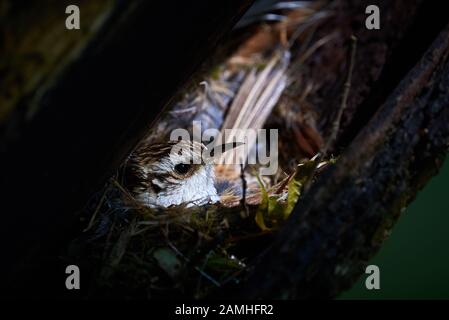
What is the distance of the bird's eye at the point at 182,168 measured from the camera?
329cm

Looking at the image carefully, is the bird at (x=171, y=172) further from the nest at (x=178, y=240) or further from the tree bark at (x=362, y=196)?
the tree bark at (x=362, y=196)

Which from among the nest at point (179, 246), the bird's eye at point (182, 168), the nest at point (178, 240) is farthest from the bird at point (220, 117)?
the nest at point (179, 246)

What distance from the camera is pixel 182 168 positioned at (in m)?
3.32

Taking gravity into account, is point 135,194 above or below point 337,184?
above

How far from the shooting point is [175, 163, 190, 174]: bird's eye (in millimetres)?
3291

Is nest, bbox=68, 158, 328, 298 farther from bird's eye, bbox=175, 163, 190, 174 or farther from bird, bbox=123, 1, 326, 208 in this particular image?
bird's eye, bbox=175, 163, 190, 174

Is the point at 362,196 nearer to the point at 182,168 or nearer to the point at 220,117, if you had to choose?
the point at 182,168

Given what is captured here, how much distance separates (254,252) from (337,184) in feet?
2.12

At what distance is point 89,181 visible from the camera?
175cm

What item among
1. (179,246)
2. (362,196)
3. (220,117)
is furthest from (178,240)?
(220,117)

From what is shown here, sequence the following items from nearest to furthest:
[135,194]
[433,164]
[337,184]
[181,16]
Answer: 1. [181,16]
2. [337,184]
3. [433,164]
4. [135,194]
